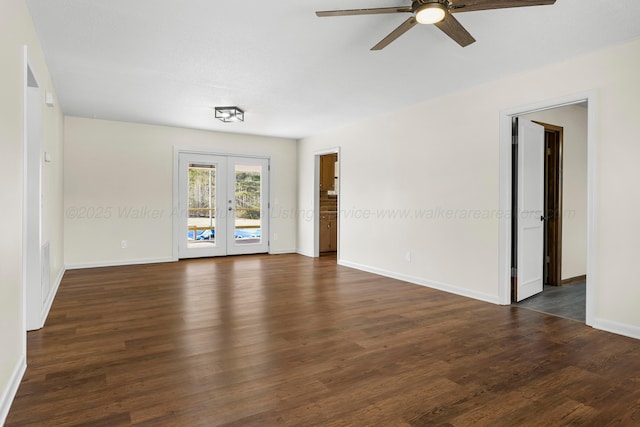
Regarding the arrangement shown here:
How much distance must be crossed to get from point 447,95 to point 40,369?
4.63 metres

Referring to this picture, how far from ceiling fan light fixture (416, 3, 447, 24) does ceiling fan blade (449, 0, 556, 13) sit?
0.30ft

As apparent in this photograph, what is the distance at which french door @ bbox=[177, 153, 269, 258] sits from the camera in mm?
6867

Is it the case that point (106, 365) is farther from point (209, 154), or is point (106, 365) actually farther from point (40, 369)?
point (209, 154)

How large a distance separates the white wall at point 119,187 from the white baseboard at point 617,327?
614 cm

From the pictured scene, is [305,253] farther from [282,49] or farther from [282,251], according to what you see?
[282,49]

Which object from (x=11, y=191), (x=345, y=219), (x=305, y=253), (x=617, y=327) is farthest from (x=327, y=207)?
(x=11, y=191)

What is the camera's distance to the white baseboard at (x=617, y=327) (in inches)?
118

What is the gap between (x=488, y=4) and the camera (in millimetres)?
A: 2135

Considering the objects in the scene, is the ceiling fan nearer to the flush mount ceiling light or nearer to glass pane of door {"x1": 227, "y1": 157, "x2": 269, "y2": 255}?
the flush mount ceiling light

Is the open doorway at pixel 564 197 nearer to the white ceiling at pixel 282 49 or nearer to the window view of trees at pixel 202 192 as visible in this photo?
the white ceiling at pixel 282 49

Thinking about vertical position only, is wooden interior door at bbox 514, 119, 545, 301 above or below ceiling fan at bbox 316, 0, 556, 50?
below

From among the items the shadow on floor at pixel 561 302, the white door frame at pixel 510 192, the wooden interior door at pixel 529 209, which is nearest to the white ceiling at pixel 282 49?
the white door frame at pixel 510 192

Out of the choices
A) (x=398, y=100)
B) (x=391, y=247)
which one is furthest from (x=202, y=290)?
(x=398, y=100)

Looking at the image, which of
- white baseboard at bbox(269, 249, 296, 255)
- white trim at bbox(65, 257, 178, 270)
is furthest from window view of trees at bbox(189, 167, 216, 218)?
white baseboard at bbox(269, 249, 296, 255)
